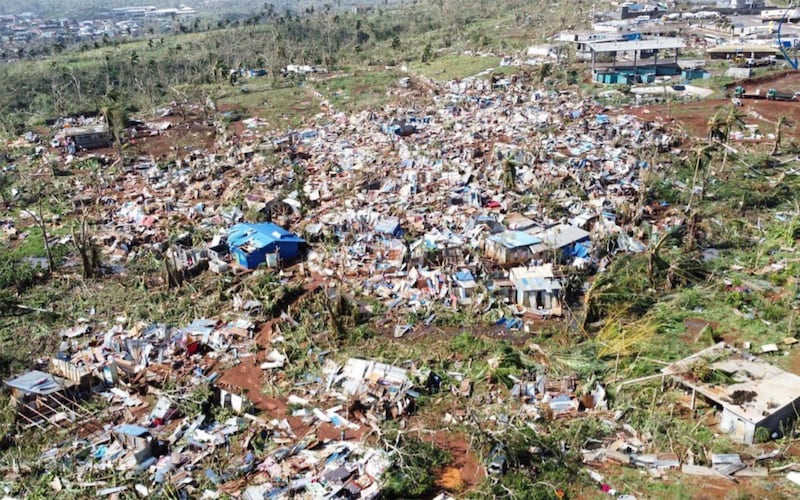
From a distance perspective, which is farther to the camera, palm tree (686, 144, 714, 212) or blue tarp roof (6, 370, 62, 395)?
palm tree (686, 144, 714, 212)

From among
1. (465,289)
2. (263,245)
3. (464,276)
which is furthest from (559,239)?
(263,245)

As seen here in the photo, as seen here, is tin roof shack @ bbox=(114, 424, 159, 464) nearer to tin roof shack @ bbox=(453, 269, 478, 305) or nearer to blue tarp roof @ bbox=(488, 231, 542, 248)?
tin roof shack @ bbox=(453, 269, 478, 305)

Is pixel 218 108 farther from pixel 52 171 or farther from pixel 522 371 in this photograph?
pixel 522 371

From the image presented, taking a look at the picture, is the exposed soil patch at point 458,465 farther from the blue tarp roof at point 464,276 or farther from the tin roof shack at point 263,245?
the tin roof shack at point 263,245

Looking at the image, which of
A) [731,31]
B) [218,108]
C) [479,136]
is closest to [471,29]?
[731,31]

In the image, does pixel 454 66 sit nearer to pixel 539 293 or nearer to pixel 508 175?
pixel 508 175

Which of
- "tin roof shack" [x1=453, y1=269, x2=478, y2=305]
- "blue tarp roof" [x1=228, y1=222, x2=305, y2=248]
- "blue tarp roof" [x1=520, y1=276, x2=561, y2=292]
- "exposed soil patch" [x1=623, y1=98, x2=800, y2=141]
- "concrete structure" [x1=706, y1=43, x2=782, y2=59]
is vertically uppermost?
"concrete structure" [x1=706, y1=43, x2=782, y2=59]

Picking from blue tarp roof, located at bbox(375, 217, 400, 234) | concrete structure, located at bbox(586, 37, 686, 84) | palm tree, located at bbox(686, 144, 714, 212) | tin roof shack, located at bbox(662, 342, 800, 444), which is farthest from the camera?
concrete structure, located at bbox(586, 37, 686, 84)

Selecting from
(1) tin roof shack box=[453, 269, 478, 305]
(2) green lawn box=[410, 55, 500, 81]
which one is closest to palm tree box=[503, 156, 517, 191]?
(1) tin roof shack box=[453, 269, 478, 305]
